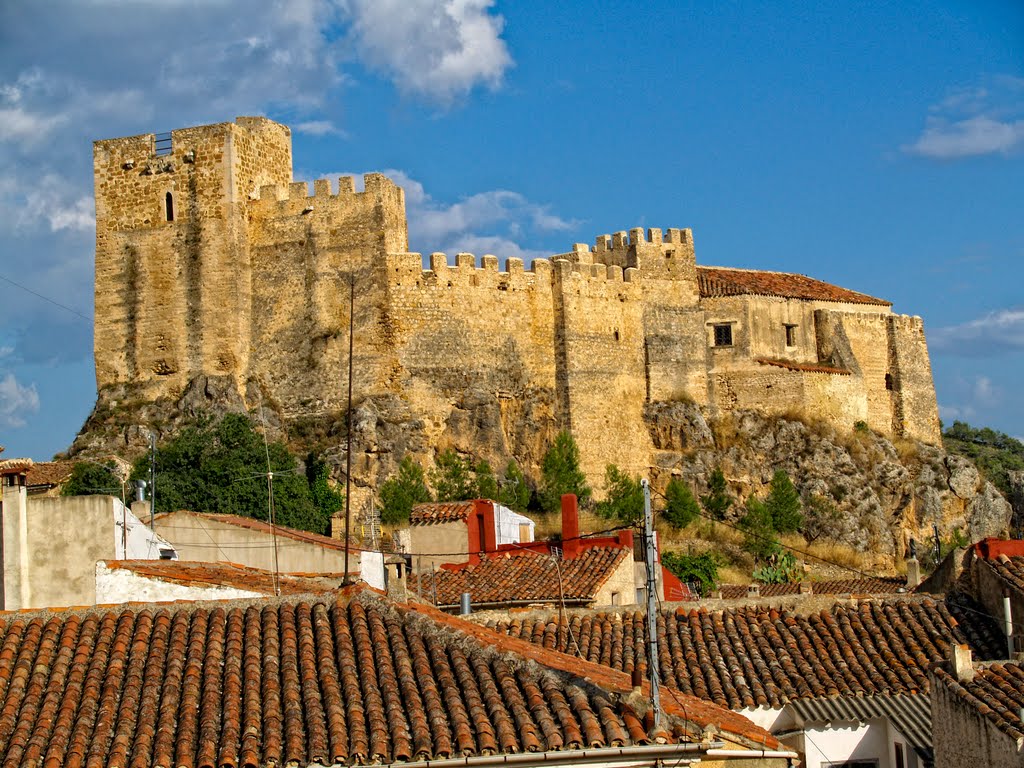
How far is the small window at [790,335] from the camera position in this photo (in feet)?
226

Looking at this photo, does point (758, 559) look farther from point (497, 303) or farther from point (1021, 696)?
point (1021, 696)

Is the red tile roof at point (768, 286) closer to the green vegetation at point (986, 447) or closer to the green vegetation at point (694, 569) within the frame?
the green vegetation at point (694, 569)

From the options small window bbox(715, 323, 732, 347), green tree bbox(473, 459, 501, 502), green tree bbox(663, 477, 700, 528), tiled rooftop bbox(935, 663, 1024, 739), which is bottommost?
tiled rooftop bbox(935, 663, 1024, 739)

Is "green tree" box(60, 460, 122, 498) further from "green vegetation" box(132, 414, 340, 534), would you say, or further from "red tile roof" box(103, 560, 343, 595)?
"red tile roof" box(103, 560, 343, 595)

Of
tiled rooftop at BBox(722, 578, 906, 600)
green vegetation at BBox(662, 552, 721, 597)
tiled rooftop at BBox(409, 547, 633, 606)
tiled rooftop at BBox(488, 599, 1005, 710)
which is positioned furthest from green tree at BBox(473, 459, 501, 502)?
tiled rooftop at BBox(488, 599, 1005, 710)

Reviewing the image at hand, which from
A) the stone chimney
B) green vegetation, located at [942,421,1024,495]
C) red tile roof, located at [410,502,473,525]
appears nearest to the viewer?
the stone chimney

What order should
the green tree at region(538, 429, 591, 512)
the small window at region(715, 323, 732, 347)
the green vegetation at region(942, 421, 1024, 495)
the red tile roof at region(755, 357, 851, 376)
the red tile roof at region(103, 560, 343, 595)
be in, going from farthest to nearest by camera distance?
the green vegetation at region(942, 421, 1024, 495) < the small window at region(715, 323, 732, 347) < the red tile roof at region(755, 357, 851, 376) < the green tree at region(538, 429, 591, 512) < the red tile roof at region(103, 560, 343, 595)

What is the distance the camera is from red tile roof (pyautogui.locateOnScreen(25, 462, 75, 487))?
5644cm

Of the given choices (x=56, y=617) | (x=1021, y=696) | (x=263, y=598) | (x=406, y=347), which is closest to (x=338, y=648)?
(x=263, y=598)

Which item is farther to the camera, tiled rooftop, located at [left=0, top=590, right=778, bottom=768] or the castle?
the castle

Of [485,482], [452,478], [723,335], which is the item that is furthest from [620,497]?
[723,335]

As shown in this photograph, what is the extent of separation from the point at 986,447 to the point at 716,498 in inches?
2347

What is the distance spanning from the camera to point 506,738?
55.6 ft

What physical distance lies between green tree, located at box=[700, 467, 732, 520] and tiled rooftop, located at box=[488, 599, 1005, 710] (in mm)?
33337
